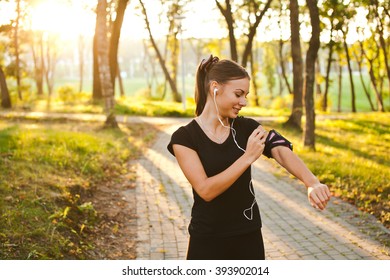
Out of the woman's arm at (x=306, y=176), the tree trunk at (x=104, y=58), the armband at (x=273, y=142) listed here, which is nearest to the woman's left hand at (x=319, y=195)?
the woman's arm at (x=306, y=176)

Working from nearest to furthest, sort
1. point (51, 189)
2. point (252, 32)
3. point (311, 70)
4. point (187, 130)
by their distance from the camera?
point (187, 130) → point (51, 189) → point (311, 70) → point (252, 32)

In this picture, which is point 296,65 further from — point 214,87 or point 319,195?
point 319,195

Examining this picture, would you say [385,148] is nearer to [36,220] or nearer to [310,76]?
[310,76]

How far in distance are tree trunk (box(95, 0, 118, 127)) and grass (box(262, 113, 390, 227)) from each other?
20.3 feet

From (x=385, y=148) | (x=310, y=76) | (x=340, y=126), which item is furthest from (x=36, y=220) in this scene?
(x=340, y=126)

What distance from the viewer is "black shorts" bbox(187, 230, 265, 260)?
3.11 m

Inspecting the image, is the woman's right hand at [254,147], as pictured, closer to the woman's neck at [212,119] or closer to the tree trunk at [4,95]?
the woman's neck at [212,119]

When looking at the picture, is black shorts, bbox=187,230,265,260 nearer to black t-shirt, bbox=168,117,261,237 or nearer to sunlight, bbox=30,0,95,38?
black t-shirt, bbox=168,117,261,237

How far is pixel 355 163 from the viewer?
461 inches

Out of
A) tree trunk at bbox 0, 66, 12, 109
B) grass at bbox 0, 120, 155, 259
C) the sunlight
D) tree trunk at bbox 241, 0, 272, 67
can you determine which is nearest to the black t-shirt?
grass at bbox 0, 120, 155, 259

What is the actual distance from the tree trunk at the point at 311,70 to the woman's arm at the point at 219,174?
10941 mm

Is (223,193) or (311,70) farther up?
(311,70)

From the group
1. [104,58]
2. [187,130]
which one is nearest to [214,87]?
Answer: [187,130]

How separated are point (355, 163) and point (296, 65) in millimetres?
7452
